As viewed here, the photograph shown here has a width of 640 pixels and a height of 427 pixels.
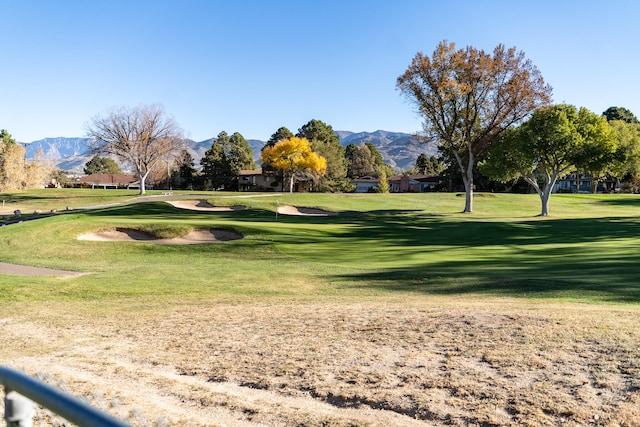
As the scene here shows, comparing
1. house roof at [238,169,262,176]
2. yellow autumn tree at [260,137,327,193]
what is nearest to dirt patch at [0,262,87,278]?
yellow autumn tree at [260,137,327,193]

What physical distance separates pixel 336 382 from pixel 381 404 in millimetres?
793

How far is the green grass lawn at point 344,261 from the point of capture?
1345 centimetres

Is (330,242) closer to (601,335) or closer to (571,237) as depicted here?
(571,237)

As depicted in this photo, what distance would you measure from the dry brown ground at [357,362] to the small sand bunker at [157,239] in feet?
48.6

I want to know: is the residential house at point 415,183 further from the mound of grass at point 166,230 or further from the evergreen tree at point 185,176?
the mound of grass at point 166,230

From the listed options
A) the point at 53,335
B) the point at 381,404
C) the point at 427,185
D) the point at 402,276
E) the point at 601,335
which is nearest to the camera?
the point at 381,404

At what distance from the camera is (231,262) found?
19.7 meters

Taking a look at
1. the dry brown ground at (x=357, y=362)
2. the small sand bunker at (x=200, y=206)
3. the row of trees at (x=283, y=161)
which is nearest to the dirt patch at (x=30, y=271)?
the dry brown ground at (x=357, y=362)

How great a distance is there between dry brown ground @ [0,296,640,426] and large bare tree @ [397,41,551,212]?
112ft

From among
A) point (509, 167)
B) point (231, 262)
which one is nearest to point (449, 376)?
point (231, 262)

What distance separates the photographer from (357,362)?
674 centimetres

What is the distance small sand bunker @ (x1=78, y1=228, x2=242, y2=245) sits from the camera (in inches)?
984

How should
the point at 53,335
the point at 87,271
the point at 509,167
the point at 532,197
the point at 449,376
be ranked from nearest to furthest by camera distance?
the point at 449,376
the point at 53,335
the point at 87,271
the point at 509,167
the point at 532,197

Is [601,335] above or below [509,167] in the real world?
below
